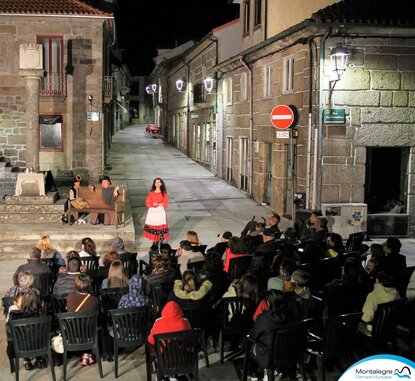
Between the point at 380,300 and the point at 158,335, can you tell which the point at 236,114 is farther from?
the point at 158,335

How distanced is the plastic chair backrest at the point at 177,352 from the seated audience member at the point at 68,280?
2205 mm

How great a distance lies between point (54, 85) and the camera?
76.5 feet

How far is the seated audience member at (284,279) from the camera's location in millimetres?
8070

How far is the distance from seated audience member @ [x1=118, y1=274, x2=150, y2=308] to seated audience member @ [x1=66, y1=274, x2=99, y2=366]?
0.38 metres

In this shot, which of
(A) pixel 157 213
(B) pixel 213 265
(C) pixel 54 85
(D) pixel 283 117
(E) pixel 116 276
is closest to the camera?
(E) pixel 116 276

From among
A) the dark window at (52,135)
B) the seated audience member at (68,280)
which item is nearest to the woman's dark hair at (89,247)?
the seated audience member at (68,280)

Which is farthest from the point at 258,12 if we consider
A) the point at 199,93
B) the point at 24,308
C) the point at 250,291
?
the point at 24,308

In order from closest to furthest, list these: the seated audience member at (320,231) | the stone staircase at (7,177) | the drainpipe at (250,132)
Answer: the seated audience member at (320,231)
the drainpipe at (250,132)
the stone staircase at (7,177)

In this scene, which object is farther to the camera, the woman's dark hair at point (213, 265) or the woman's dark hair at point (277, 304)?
the woman's dark hair at point (213, 265)

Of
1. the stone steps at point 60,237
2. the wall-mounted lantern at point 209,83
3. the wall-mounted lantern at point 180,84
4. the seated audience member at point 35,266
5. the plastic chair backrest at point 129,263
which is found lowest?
the stone steps at point 60,237

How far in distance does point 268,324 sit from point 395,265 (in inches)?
142

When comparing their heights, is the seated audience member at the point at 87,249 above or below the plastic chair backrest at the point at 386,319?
above

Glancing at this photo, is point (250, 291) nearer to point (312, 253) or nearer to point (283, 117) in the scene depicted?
point (312, 253)

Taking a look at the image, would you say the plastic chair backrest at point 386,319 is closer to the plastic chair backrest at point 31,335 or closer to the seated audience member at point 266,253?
the seated audience member at point 266,253
